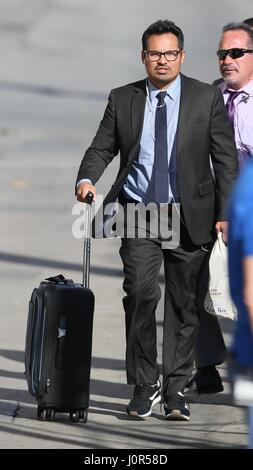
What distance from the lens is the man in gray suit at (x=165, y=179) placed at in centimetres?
703

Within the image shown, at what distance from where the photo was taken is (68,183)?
1510cm

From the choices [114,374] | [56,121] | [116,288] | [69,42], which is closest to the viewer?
[114,374]

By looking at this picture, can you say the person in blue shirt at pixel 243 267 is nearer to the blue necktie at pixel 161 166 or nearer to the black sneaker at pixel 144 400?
the blue necktie at pixel 161 166

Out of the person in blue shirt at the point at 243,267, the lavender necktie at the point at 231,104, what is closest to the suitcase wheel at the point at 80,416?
the lavender necktie at the point at 231,104

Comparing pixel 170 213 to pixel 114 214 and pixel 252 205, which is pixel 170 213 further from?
pixel 252 205

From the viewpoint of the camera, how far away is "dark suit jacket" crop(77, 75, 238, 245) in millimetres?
7035

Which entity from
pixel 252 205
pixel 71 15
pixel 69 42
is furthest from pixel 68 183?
pixel 71 15

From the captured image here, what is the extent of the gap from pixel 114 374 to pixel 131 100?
1850 millimetres

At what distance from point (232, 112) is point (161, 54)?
1.96 feet

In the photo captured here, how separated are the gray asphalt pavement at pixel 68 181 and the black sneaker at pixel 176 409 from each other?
0.05 meters

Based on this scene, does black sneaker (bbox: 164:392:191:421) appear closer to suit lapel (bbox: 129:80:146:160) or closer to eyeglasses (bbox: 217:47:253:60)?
suit lapel (bbox: 129:80:146:160)

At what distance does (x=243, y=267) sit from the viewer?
4.11 meters

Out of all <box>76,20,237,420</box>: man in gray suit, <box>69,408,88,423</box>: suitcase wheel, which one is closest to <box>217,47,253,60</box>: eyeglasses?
<box>76,20,237,420</box>: man in gray suit

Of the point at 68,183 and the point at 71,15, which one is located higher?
the point at 71,15
